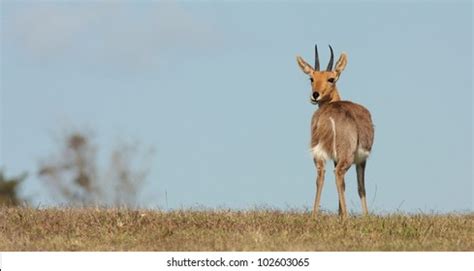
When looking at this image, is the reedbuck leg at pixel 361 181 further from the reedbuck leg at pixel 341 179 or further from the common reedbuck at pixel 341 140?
the reedbuck leg at pixel 341 179

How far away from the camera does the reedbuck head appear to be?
1730cm

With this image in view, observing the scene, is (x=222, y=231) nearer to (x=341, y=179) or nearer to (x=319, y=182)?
(x=319, y=182)

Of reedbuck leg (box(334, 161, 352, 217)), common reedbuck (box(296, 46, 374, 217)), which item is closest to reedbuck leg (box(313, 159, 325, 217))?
common reedbuck (box(296, 46, 374, 217))

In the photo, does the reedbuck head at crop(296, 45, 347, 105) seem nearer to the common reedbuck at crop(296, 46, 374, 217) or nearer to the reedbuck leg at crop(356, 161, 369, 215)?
the common reedbuck at crop(296, 46, 374, 217)

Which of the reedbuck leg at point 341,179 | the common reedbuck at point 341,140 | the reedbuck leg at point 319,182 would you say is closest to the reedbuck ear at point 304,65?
the common reedbuck at point 341,140

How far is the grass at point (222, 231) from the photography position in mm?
12977

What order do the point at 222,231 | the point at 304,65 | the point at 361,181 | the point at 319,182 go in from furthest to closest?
the point at 304,65 < the point at 361,181 < the point at 319,182 < the point at 222,231

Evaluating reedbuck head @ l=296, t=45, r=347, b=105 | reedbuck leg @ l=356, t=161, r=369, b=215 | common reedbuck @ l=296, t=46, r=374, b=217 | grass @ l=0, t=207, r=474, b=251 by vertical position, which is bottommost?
grass @ l=0, t=207, r=474, b=251

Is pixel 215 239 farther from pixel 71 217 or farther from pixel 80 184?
pixel 80 184

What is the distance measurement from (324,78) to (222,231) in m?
4.32

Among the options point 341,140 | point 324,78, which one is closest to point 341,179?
point 341,140

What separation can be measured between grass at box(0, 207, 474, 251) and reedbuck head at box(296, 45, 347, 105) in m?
2.56

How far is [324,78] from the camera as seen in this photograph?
17406mm

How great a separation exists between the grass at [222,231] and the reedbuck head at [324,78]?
256 centimetres
